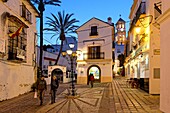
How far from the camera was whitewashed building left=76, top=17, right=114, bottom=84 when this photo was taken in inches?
1230

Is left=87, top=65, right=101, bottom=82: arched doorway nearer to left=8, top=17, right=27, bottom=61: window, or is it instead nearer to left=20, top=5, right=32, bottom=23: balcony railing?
left=20, top=5, right=32, bottom=23: balcony railing

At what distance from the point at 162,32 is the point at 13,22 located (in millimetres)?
9233

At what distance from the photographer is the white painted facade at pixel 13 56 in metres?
12.8

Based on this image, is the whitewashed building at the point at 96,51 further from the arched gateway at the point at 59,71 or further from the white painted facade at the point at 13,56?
the white painted facade at the point at 13,56

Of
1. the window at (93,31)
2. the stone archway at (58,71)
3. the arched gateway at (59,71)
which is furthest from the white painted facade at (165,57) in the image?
the window at (93,31)

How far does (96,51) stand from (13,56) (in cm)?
1859

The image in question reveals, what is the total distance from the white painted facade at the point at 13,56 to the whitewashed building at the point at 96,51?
13736 millimetres

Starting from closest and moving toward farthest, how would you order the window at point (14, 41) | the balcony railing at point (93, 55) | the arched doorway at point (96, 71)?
1. the window at point (14, 41)
2. the balcony railing at point (93, 55)
3. the arched doorway at point (96, 71)

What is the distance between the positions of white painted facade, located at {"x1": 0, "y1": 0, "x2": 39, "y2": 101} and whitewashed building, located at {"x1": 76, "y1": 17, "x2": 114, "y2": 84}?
45.1 ft

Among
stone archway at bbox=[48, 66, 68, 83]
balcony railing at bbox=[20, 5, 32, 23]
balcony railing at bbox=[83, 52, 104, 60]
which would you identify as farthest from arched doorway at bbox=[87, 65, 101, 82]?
balcony railing at bbox=[20, 5, 32, 23]

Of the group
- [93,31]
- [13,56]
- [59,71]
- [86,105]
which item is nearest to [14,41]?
[13,56]

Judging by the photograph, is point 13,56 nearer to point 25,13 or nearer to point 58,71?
point 25,13

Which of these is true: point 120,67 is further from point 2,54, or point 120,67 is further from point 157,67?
point 2,54

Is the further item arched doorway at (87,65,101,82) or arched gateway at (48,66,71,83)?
arched doorway at (87,65,101,82)
